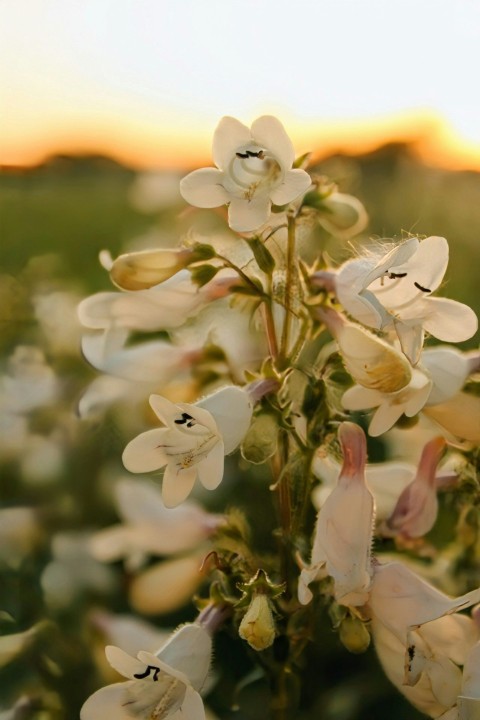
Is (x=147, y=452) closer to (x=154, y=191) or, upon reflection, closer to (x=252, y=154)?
(x=252, y=154)

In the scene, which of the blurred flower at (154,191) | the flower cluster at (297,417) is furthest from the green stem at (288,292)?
the blurred flower at (154,191)

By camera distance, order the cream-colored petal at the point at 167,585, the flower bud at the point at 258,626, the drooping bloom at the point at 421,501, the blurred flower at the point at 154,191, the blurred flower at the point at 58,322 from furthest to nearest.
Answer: the blurred flower at the point at 154,191 < the blurred flower at the point at 58,322 < the cream-colored petal at the point at 167,585 < the drooping bloom at the point at 421,501 < the flower bud at the point at 258,626

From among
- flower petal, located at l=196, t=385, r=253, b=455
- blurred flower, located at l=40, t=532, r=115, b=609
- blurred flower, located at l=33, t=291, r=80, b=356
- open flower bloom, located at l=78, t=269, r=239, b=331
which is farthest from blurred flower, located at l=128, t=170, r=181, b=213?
flower petal, located at l=196, t=385, r=253, b=455

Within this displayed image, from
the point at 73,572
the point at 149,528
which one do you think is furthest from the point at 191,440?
the point at 73,572

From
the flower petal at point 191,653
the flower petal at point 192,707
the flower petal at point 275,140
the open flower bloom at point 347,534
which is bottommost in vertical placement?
the flower petal at point 192,707

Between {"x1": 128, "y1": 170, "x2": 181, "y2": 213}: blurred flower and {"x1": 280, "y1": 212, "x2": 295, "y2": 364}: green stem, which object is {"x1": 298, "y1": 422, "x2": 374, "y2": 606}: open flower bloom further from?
{"x1": 128, "y1": 170, "x2": 181, "y2": 213}: blurred flower

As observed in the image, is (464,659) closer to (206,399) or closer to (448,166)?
(206,399)

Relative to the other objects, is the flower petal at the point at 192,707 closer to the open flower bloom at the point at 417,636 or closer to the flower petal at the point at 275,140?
the open flower bloom at the point at 417,636

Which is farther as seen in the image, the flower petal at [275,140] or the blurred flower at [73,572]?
the blurred flower at [73,572]
